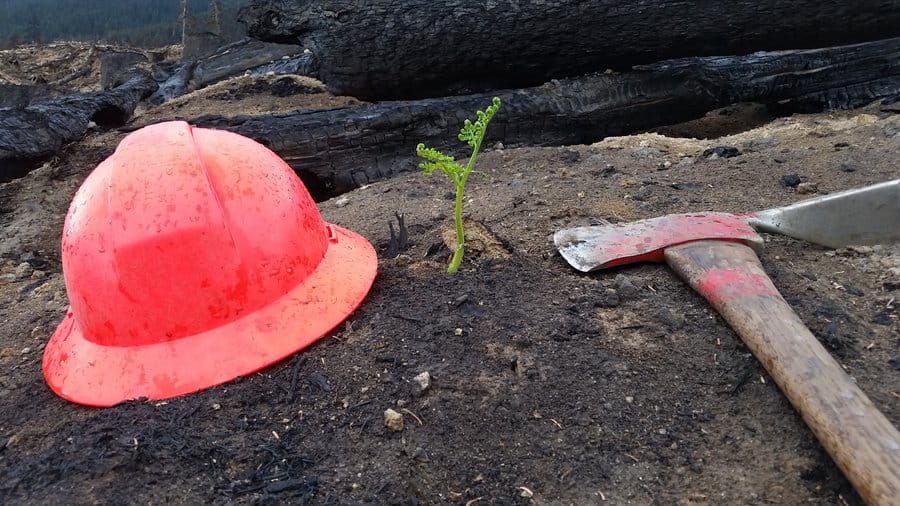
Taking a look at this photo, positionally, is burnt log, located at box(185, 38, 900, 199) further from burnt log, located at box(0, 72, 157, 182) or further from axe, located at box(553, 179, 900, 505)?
axe, located at box(553, 179, 900, 505)

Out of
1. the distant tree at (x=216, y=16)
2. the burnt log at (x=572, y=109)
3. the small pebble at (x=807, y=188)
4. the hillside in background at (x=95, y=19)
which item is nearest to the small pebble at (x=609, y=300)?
the small pebble at (x=807, y=188)

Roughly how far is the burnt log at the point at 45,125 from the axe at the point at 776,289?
141 inches

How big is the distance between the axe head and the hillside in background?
976 centimetres

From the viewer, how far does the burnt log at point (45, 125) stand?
390 cm

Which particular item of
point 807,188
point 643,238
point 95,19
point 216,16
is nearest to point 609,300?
point 643,238

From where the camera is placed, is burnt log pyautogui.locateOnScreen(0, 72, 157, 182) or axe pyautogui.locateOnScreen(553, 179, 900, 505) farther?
burnt log pyautogui.locateOnScreen(0, 72, 157, 182)

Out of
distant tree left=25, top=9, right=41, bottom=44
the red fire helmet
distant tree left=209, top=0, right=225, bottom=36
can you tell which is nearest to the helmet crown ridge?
the red fire helmet

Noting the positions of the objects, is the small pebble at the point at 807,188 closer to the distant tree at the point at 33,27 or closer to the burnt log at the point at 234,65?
the burnt log at the point at 234,65

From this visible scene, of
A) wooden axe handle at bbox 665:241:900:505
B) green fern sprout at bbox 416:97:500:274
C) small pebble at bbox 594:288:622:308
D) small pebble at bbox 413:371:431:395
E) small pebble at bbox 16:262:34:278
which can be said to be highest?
green fern sprout at bbox 416:97:500:274

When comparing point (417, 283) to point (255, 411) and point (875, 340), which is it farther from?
point (875, 340)

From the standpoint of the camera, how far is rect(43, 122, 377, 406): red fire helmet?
5.76ft

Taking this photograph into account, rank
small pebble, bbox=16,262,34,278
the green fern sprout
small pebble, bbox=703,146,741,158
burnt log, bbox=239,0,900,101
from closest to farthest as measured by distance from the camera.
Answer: the green fern sprout → small pebble, bbox=16,262,34,278 → small pebble, bbox=703,146,741,158 → burnt log, bbox=239,0,900,101

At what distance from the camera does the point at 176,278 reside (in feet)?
5.79

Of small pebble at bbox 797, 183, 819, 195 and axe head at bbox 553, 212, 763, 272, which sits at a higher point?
axe head at bbox 553, 212, 763, 272
